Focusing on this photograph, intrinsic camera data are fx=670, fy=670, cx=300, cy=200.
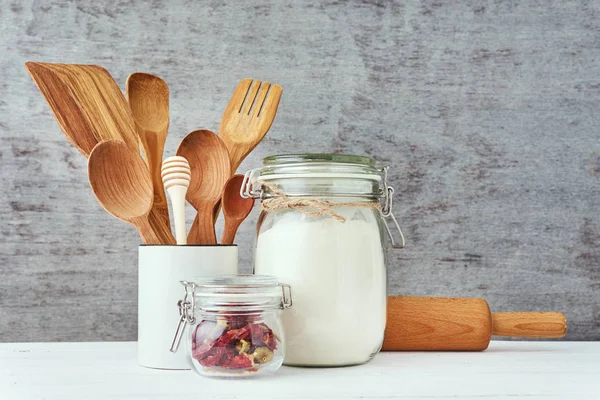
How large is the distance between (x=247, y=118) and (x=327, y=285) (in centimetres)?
27

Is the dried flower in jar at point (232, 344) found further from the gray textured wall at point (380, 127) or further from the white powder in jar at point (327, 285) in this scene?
the gray textured wall at point (380, 127)

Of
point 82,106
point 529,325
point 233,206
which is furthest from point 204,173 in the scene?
point 529,325

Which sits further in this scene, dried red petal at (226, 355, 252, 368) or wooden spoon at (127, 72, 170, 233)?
wooden spoon at (127, 72, 170, 233)

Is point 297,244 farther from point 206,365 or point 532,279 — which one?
point 532,279

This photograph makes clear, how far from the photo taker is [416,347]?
0.91 metres

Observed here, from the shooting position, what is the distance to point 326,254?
762 millimetres

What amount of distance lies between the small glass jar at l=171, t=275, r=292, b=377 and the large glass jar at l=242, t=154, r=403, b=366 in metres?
0.04

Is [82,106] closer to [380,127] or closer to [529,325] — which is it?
[380,127]

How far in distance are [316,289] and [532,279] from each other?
0.48 meters

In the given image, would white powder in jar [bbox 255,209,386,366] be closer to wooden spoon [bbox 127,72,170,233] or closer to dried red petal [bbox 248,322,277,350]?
dried red petal [bbox 248,322,277,350]

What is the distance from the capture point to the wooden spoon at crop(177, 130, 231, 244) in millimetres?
824

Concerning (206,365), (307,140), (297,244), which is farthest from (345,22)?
(206,365)

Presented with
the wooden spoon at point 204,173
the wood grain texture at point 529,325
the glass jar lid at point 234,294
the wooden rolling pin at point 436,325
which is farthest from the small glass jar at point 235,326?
the wood grain texture at point 529,325

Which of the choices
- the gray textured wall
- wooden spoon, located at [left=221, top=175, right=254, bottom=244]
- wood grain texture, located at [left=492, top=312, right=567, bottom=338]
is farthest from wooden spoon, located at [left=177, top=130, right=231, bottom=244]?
wood grain texture, located at [left=492, top=312, right=567, bottom=338]
